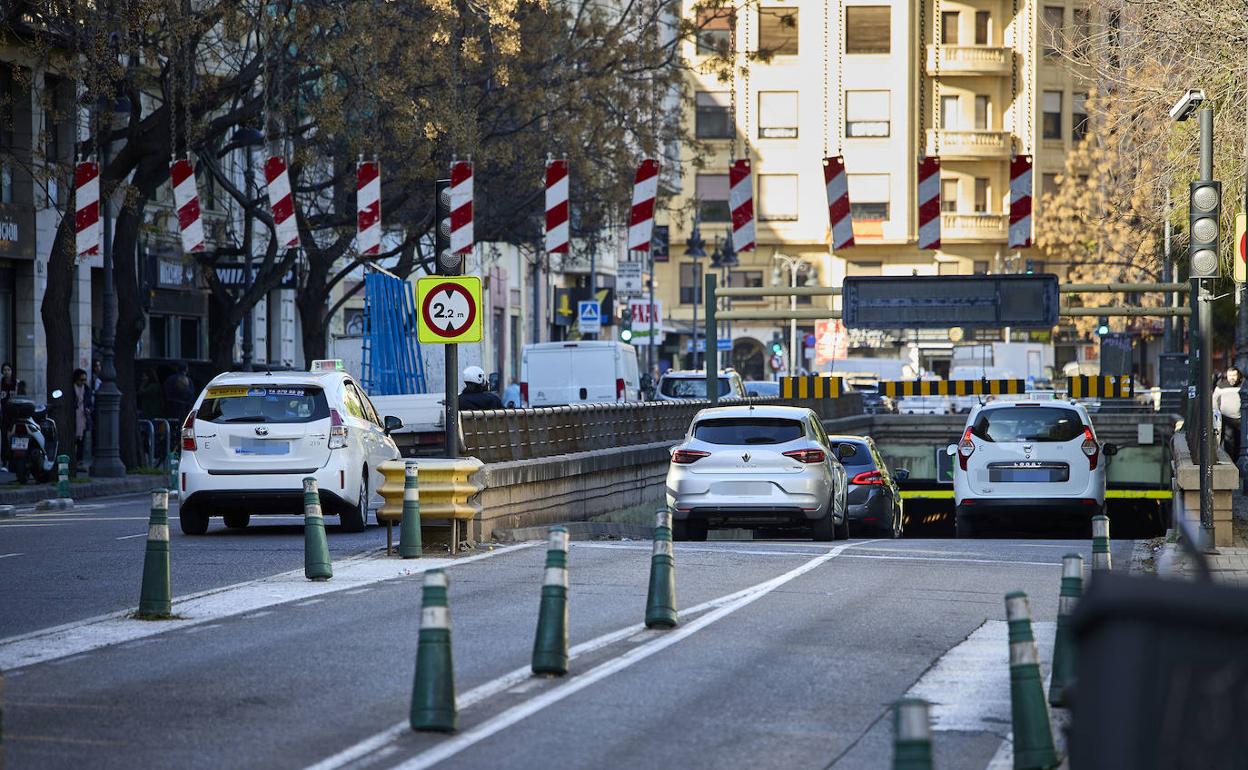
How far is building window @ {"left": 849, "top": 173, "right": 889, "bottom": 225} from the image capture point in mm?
89750

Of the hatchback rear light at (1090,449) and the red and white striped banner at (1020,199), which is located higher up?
the red and white striped banner at (1020,199)

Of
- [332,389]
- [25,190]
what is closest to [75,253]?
[25,190]

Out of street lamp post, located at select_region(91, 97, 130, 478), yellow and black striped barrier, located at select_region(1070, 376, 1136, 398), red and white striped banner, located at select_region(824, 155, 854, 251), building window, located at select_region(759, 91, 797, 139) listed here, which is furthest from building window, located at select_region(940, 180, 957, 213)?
street lamp post, located at select_region(91, 97, 130, 478)

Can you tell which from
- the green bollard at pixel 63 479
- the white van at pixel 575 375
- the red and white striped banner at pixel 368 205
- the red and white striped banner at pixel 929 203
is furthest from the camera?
the white van at pixel 575 375

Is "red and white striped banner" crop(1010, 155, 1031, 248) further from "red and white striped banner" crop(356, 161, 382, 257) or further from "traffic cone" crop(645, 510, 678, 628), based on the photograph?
"traffic cone" crop(645, 510, 678, 628)

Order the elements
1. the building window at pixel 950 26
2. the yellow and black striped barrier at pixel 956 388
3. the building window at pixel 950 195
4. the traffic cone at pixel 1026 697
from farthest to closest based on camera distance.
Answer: the building window at pixel 950 195 < the building window at pixel 950 26 < the yellow and black striped barrier at pixel 956 388 < the traffic cone at pixel 1026 697

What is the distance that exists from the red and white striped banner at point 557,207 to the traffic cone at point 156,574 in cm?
1513

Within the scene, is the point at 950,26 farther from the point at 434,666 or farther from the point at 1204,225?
the point at 434,666

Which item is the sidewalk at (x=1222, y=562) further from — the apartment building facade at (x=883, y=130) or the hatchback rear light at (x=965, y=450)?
the apartment building facade at (x=883, y=130)

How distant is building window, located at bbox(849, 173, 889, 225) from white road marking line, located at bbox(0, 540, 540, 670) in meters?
71.7

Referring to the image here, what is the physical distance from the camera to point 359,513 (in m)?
22.4

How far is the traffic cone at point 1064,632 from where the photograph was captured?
32.4ft

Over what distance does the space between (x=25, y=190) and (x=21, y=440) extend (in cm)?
956

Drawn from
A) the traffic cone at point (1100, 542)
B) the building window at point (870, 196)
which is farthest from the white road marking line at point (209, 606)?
the building window at point (870, 196)
